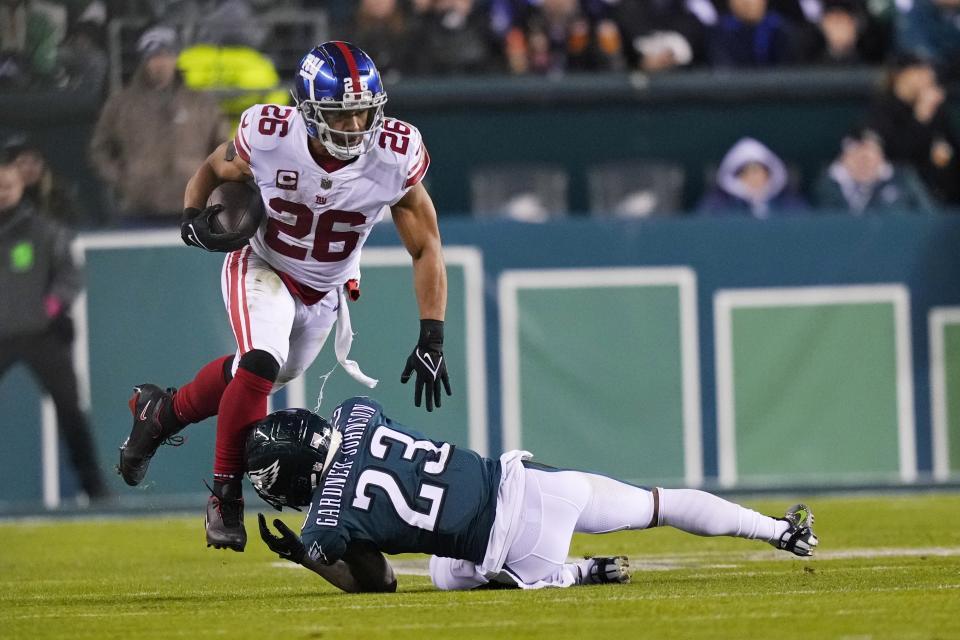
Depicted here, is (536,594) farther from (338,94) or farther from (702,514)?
(338,94)

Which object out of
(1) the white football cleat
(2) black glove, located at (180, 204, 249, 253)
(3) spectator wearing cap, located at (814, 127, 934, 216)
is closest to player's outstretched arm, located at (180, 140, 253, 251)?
(2) black glove, located at (180, 204, 249, 253)

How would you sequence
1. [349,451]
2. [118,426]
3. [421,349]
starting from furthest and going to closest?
[118,426]
[421,349]
[349,451]

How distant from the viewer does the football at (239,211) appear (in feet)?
21.0

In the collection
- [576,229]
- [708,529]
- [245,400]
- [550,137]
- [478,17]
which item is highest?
[478,17]

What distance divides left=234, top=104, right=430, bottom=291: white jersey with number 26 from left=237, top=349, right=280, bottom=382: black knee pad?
1.80ft

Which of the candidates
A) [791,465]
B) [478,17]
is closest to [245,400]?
[791,465]

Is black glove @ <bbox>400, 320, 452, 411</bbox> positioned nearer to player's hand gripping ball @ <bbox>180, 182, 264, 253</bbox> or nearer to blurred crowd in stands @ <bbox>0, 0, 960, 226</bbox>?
player's hand gripping ball @ <bbox>180, 182, 264, 253</bbox>

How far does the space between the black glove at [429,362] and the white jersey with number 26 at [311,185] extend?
0.46 meters

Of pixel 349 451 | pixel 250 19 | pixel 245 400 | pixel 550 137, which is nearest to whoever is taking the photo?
pixel 349 451

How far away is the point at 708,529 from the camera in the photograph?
570 cm

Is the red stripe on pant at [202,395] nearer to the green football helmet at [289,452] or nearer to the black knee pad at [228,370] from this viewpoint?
the black knee pad at [228,370]

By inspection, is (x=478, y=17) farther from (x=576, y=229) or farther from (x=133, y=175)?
(x=133, y=175)

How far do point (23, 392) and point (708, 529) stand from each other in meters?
5.11

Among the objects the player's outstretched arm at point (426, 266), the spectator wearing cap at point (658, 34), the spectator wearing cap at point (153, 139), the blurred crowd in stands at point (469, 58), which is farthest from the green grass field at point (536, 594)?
the spectator wearing cap at point (658, 34)
